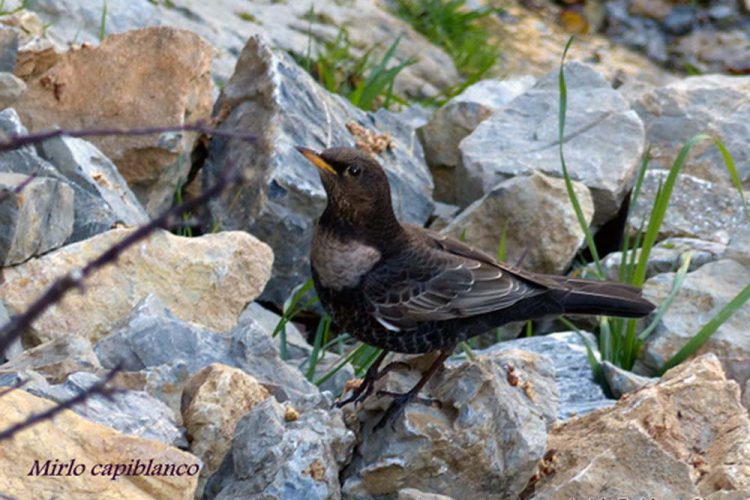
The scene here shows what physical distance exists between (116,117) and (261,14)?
2.51 metres

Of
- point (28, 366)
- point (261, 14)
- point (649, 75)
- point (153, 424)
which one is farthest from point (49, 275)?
point (649, 75)

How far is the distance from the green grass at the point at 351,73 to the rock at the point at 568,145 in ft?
2.29

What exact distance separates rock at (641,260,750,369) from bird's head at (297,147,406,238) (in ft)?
4.57

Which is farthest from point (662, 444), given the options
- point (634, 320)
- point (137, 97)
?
point (137, 97)

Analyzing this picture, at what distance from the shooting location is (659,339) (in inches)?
189

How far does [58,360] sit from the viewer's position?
366 cm

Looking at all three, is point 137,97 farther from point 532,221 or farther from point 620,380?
point 620,380

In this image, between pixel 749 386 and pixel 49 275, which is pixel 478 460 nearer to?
pixel 749 386

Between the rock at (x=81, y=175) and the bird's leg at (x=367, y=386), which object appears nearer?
the bird's leg at (x=367, y=386)

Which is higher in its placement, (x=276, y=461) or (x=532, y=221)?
(x=276, y=461)

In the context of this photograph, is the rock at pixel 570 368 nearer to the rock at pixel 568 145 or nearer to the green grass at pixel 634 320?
the green grass at pixel 634 320

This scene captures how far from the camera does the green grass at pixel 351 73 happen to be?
6.77m

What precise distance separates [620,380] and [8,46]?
8.98ft

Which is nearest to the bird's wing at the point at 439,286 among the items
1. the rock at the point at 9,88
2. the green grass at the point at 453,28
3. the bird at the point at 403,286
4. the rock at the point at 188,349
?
the bird at the point at 403,286
